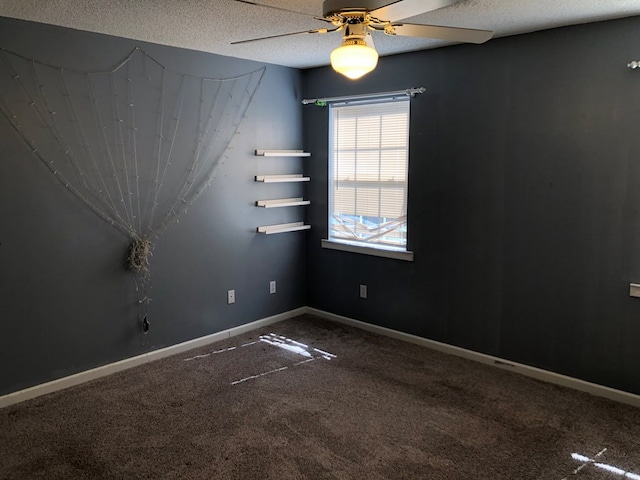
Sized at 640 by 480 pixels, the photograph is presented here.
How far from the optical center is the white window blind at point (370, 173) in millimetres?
4082

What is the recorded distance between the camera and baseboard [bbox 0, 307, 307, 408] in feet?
10.3

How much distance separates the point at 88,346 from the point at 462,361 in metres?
2.67

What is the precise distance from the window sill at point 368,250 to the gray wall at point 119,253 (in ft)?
1.14

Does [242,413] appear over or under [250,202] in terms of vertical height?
under

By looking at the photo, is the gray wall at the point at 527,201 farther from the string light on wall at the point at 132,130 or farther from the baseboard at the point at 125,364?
the string light on wall at the point at 132,130

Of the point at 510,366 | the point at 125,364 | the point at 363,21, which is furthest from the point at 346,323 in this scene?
the point at 363,21

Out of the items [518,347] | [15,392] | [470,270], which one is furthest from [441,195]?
[15,392]

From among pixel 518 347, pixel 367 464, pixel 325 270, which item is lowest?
pixel 367 464

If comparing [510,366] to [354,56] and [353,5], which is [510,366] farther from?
[353,5]

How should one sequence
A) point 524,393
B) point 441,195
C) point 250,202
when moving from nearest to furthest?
point 524,393, point 441,195, point 250,202

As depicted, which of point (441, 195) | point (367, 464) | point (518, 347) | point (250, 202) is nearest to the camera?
point (367, 464)

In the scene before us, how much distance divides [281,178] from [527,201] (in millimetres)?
2043

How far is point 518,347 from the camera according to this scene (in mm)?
3553

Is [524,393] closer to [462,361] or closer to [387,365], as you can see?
[462,361]
